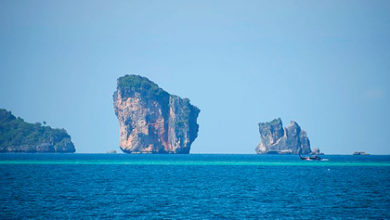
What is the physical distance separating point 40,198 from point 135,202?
9.95 m

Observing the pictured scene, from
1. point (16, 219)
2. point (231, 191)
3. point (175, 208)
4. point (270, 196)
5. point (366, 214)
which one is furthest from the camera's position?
point (231, 191)

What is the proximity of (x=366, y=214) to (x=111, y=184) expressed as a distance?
3604 cm

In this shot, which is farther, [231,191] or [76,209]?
[231,191]

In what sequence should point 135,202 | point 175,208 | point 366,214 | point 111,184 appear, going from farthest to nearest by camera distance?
point 111,184
point 135,202
point 175,208
point 366,214

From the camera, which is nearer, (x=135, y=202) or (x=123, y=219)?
(x=123, y=219)

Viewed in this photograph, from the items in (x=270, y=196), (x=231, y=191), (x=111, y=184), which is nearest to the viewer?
(x=270, y=196)

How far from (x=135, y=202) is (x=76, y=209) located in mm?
7025

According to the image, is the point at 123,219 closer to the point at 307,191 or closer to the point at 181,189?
the point at 181,189

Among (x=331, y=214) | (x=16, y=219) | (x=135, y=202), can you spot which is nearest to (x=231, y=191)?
(x=135, y=202)

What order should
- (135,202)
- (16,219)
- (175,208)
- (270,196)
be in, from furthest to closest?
(270,196) → (135,202) → (175,208) → (16,219)

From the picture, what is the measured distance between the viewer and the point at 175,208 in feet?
151

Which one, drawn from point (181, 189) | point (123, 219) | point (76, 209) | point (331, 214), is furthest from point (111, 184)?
point (331, 214)

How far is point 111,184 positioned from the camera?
67938 mm

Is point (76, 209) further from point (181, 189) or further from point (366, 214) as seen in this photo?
point (366, 214)
